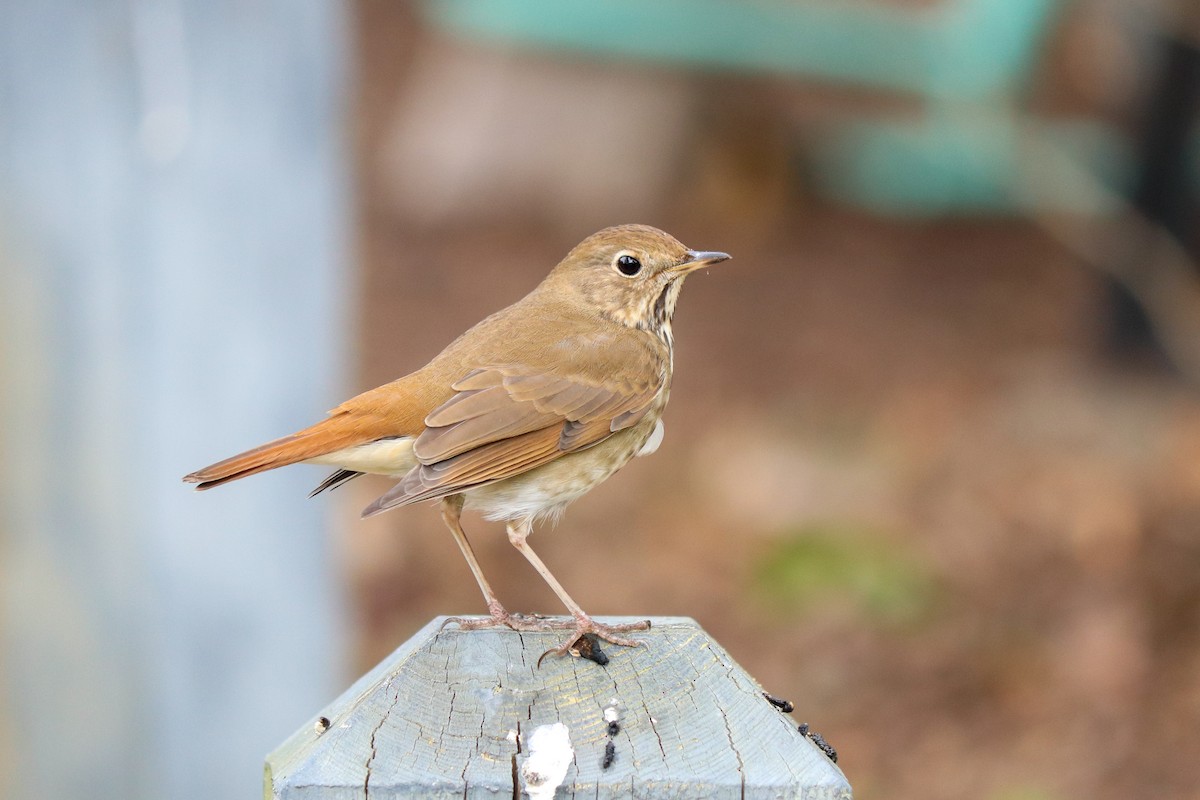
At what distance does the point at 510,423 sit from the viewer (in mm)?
3521

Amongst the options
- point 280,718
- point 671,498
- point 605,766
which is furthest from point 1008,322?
point 605,766

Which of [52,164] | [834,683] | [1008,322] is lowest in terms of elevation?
[834,683]

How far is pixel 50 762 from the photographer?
421cm

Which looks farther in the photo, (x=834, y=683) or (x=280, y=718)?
Answer: (x=834, y=683)

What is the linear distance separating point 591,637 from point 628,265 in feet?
5.74

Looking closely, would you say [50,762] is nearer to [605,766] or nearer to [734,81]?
[605,766]

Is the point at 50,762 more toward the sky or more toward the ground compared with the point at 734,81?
more toward the ground

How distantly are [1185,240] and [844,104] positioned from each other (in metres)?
3.45

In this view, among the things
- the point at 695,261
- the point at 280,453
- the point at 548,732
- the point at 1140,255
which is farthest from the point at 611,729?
the point at 1140,255

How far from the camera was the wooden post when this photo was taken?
2086 millimetres

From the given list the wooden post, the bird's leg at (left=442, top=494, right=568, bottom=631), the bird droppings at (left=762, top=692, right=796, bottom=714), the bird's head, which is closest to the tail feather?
the bird's leg at (left=442, top=494, right=568, bottom=631)

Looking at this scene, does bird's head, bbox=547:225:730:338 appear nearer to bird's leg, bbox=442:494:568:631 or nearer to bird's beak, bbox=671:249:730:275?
bird's beak, bbox=671:249:730:275

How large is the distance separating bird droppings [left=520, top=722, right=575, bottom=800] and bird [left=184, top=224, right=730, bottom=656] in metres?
0.71

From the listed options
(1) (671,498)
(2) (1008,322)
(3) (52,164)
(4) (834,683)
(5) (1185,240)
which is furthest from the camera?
(2) (1008,322)
